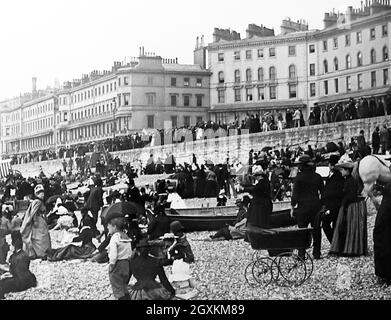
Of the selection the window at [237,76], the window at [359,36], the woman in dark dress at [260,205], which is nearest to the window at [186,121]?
the window at [237,76]

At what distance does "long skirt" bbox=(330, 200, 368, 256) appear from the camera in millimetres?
5488

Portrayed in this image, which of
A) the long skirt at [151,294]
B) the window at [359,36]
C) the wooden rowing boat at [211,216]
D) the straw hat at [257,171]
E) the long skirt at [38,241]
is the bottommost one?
the long skirt at [151,294]

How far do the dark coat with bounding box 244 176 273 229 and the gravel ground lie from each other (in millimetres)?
238

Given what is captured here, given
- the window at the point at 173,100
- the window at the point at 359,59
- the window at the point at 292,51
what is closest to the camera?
the window at the point at 359,59

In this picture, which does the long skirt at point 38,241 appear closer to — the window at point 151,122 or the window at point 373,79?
the window at point 151,122

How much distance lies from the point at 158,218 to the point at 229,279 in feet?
2.78

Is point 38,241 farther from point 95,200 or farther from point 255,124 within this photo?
point 255,124

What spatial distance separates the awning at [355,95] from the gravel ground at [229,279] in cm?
128

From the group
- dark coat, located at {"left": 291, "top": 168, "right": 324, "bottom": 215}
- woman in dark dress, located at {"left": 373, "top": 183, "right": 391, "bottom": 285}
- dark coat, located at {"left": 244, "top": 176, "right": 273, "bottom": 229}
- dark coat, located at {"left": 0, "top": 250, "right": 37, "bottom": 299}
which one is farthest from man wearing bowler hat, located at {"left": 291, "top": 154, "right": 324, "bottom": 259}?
dark coat, located at {"left": 0, "top": 250, "right": 37, "bottom": 299}

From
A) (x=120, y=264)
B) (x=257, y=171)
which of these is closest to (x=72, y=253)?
(x=120, y=264)

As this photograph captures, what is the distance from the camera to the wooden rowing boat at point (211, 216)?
18.8 feet

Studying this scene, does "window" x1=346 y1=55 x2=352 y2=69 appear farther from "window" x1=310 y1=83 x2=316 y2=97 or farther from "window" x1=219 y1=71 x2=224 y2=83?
"window" x1=219 y1=71 x2=224 y2=83

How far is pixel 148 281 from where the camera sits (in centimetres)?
526
